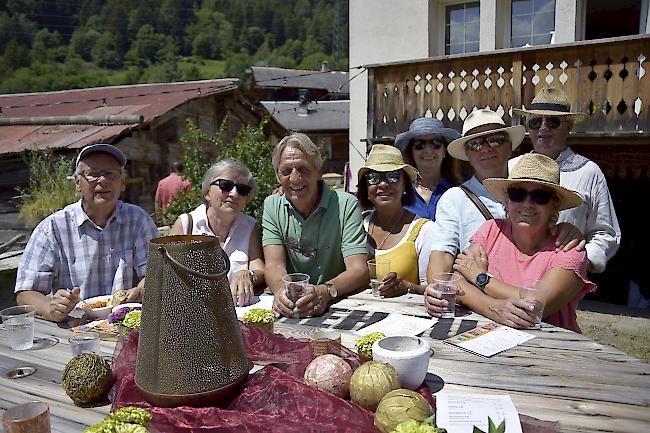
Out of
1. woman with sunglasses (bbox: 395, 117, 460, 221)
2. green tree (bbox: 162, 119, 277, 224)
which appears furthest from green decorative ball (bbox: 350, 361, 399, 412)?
green tree (bbox: 162, 119, 277, 224)

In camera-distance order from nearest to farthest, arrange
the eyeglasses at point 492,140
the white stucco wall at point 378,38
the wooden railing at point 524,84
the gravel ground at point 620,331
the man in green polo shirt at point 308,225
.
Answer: the man in green polo shirt at point 308,225
the eyeglasses at point 492,140
the gravel ground at point 620,331
the wooden railing at point 524,84
the white stucco wall at point 378,38

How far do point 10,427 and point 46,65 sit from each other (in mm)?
83923

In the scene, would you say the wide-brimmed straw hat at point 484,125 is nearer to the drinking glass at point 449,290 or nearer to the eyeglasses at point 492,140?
the eyeglasses at point 492,140

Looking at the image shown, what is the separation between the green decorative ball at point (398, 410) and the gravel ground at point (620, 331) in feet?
17.9

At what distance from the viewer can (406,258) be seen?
3.25 m

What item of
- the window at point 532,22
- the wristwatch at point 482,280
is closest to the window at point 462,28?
the window at point 532,22

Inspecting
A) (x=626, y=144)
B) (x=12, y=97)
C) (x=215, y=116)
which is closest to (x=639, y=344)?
(x=626, y=144)

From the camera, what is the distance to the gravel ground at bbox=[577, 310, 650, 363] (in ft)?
20.2

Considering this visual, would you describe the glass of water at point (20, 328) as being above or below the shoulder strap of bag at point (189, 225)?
below

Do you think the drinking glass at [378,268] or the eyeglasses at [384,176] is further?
the eyeglasses at [384,176]

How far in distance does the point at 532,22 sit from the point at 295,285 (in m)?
8.97

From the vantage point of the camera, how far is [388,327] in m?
2.43

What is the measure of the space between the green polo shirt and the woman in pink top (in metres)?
0.76

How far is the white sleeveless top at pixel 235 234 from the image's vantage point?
11.0 ft
